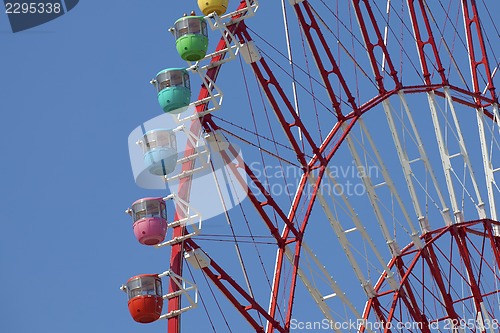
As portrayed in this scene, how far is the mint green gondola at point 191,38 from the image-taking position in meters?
34.7

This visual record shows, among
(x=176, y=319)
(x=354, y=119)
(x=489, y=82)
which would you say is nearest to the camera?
(x=176, y=319)

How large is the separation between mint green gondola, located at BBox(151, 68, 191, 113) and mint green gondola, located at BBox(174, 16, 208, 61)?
40 cm

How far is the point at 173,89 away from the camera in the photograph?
34.3m

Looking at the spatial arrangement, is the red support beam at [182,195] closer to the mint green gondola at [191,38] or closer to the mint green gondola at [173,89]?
the mint green gondola at [173,89]

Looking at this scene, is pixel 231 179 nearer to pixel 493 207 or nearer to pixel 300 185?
pixel 300 185

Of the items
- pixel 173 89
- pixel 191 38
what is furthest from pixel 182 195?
pixel 191 38

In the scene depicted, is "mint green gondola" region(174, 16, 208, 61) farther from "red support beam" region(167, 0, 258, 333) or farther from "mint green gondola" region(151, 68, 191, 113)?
"red support beam" region(167, 0, 258, 333)

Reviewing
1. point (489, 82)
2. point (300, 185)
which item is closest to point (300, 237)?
point (300, 185)

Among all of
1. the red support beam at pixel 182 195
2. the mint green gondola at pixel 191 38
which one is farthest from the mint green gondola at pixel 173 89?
the red support beam at pixel 182 195

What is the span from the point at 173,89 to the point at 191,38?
1169 mm

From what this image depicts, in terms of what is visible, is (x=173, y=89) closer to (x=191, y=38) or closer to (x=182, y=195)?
(x=191, y=38)

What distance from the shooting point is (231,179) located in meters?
35.9

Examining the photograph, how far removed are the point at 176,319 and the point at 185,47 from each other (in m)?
5.71

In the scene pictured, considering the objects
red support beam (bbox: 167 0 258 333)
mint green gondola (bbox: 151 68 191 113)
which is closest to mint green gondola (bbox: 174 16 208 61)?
mint green gondola (bbox: 151 68 191 113)
